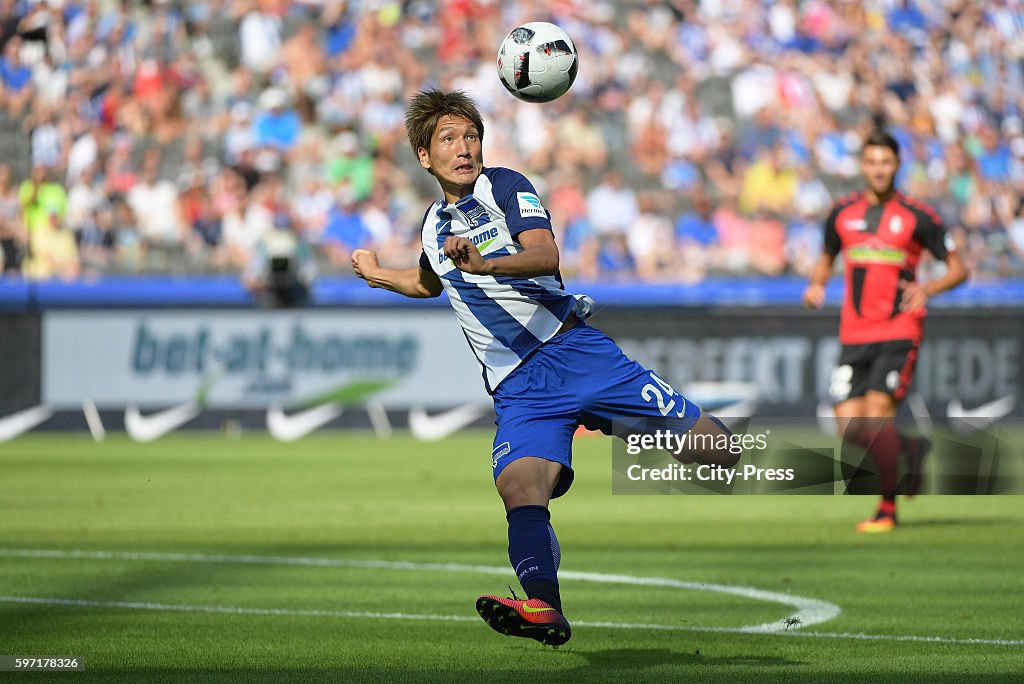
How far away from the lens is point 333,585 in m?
7.90

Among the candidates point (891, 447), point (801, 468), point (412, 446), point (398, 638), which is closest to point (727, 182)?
point (412, 446)

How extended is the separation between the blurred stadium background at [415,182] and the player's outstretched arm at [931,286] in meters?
7.44

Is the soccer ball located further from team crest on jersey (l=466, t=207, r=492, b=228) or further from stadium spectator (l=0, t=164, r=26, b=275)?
stadium spectator (l=0, t=164, r=26, b=275)

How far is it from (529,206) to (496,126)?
17.4 metres

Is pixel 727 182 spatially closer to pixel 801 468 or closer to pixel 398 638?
pixel 801 468

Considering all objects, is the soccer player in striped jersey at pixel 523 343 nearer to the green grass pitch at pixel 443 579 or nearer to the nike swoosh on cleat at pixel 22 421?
the green grass pitch at pixel 443 579

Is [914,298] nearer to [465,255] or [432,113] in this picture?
[432,113]

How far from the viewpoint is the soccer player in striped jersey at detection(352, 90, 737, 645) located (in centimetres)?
562

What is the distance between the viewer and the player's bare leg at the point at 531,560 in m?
5.19

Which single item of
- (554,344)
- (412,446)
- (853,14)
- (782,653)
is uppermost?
(853,14)

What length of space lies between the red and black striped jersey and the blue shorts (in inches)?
201

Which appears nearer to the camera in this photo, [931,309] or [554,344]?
[554,344]

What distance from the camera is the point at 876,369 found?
34.9 feet

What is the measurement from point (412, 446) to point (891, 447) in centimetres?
760
